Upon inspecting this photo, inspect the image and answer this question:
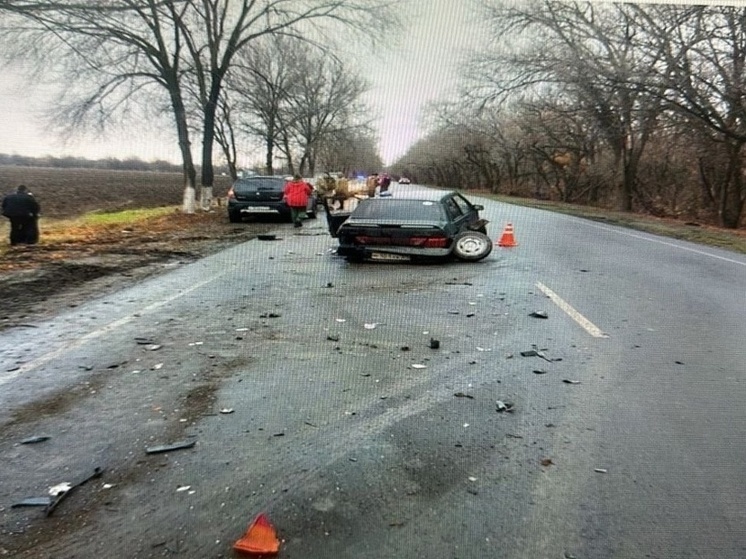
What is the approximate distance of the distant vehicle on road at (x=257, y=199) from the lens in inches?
677

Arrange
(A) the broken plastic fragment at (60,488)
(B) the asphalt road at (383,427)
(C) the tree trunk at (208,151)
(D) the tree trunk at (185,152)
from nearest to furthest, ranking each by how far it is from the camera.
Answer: (B) the asphalt road at (383,427) < (A) the broken plastic fragment at (60,488) < (D) the tree trunk at (185,152) < (C) the tree trunk at (208,151)

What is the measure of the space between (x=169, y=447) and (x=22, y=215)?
985cm

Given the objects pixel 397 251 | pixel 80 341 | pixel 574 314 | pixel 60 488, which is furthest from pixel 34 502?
pixel 397 251

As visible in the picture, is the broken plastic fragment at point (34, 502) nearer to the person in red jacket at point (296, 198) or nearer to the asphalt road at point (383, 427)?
the asphalt road at point (383, 427)

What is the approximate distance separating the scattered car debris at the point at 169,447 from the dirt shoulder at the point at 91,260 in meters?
3.44

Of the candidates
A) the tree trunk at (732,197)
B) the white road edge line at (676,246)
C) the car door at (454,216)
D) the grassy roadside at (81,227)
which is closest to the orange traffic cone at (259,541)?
the car door at (454,216)

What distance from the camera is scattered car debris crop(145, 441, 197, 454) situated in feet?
9.50

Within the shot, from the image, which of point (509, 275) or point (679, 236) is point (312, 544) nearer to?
point (509, 275)

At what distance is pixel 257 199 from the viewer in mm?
17234

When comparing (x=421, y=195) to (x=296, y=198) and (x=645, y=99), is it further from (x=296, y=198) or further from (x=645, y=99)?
(x=645, y=99)

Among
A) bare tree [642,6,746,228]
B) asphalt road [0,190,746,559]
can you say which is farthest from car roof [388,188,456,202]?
bare tree [642,6,746,228]

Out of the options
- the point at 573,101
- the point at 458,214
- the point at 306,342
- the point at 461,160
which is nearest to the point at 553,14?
the point at 573,101

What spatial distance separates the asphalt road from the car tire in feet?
9.23

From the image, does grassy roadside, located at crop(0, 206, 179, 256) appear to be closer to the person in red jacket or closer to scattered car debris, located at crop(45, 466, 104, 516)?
the person in red jacket
